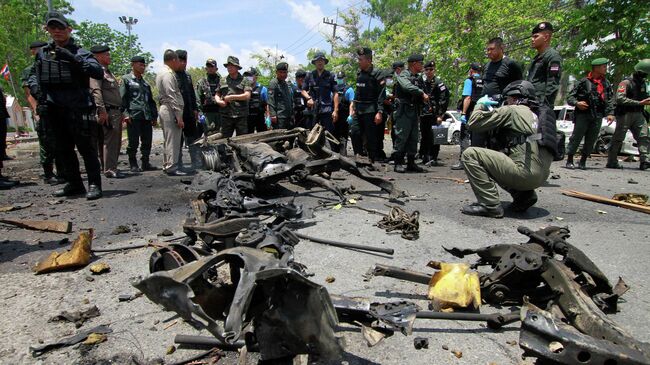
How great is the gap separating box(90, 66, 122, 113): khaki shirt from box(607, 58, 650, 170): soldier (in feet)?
30.6

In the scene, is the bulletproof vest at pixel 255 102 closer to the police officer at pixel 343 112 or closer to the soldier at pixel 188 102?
the soldier at pixel 188 102

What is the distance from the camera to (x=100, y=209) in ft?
15.3

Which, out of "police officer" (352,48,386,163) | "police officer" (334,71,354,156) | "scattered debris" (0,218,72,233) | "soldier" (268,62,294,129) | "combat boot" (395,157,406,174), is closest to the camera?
"scattered debris" (0,218,72,233)

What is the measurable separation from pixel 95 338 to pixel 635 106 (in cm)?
910

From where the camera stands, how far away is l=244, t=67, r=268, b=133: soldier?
8477mm

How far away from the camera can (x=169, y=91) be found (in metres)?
6.46

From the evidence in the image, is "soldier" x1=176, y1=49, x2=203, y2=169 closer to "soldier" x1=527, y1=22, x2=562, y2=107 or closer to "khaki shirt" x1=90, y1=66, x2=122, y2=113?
"khaki shirt" x1=90, y1=66, x2=122, y2=113

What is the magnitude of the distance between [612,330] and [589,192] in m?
4.70

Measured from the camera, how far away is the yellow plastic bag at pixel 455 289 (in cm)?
220

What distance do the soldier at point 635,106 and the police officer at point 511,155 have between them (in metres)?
4.53

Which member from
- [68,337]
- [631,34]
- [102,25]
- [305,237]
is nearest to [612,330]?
[305,237]

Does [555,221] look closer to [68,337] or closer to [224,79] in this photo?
[68,337]

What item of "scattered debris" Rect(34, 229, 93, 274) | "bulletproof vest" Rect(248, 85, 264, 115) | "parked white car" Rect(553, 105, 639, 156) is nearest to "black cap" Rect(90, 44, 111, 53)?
"bulletproof vest" Rect(248, 85, 264, 115)

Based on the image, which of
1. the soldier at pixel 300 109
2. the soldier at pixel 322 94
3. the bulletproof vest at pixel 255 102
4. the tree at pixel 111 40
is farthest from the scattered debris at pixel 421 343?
the tree at pixel 111 40
